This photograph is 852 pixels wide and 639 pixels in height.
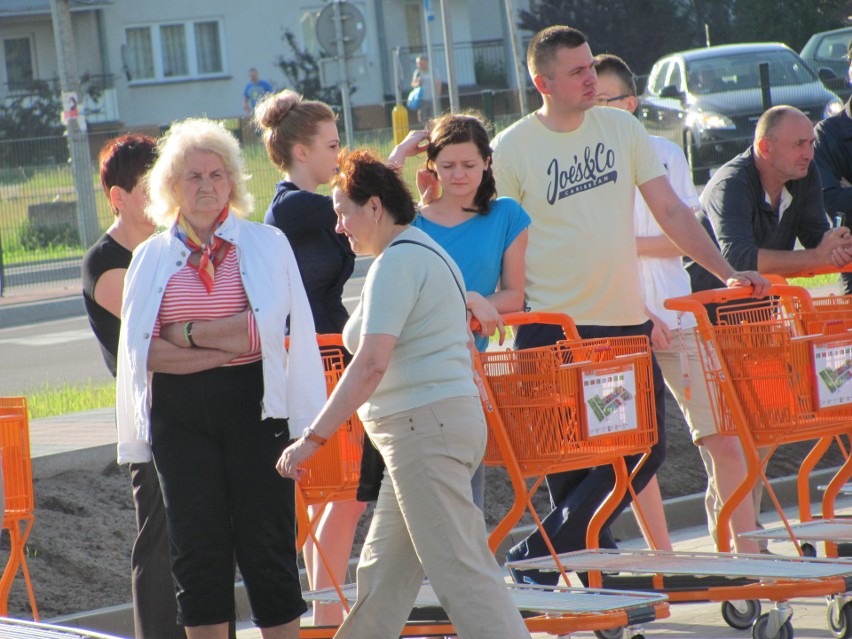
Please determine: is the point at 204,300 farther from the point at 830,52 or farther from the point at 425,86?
the point at 425,86

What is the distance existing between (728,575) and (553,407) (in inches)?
36.6

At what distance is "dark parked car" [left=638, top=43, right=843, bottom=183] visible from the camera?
802 inches

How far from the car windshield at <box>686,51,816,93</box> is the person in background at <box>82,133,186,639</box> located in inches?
676

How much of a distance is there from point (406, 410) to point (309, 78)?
38.9m

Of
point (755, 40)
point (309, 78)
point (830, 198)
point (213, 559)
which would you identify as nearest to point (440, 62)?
point (309, 78)

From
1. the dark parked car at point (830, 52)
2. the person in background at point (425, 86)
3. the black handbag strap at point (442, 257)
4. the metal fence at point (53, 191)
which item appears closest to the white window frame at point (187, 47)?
the person in background at point (425, 86)

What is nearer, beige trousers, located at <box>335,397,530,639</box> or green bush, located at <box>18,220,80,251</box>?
beige trousers, located at <box>335,397,530,639</box>

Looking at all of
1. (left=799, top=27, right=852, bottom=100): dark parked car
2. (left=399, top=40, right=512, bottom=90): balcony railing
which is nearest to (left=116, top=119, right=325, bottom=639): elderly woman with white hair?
(left=799, top=27, right=852, bottom=100): dark parked car

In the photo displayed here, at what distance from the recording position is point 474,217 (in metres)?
5.80

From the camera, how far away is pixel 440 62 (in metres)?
44.5

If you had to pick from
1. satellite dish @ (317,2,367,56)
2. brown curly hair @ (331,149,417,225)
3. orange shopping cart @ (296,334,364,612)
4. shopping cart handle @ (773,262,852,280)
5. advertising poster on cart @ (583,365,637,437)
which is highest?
satellite dish @ (317,2,367,56)

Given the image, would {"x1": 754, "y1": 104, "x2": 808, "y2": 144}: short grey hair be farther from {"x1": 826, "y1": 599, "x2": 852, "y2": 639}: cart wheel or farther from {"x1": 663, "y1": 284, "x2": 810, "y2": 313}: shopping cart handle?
{"x1": 826, "y1": 599, "x2": 852, "y2": 639}: cart wheel

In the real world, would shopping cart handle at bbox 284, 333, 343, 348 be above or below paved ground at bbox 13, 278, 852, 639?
above

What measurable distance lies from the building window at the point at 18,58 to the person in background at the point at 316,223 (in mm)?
42875
